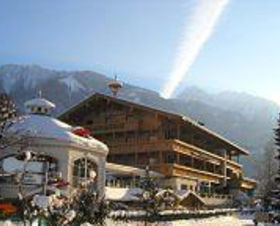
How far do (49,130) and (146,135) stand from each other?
82.3 feet

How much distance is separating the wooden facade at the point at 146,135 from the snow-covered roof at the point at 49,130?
18853 millimetres

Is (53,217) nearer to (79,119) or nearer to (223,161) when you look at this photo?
(79,119)

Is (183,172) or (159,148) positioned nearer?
(159,148)

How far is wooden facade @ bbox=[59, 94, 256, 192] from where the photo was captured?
67.6 meters

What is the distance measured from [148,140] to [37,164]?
26.3m

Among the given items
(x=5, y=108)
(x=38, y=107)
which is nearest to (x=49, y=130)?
(x=38, y=107)

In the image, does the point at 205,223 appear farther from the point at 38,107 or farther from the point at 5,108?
the point at 5,108

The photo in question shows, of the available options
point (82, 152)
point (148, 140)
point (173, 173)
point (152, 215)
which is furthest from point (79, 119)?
point (152, 215)

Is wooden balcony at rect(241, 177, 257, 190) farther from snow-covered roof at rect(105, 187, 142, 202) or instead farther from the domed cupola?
the domed cupola

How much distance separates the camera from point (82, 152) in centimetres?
4769

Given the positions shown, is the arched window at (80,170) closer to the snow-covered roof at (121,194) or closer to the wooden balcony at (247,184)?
the snow-covered roof at (121,194)

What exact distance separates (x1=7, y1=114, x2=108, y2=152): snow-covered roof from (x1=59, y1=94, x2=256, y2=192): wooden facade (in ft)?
61.9

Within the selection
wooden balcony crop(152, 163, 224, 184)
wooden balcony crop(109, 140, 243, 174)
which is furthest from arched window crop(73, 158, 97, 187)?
wooden balcony crop(109, 140, 243, 174)

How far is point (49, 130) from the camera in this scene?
46281 mm
